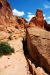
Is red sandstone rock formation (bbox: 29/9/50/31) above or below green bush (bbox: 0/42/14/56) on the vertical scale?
above

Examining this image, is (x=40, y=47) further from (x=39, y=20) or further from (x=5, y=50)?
(x=39, y=20)

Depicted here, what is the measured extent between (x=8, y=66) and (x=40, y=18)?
40.8 meters

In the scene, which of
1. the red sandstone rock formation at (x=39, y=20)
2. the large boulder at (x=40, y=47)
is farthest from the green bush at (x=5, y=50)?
the red sandstone rock formation at (x=39, y=20)

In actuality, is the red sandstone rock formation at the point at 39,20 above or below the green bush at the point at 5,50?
above

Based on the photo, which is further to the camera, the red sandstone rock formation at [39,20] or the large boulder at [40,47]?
the red sandstone rock formation at [39,20]

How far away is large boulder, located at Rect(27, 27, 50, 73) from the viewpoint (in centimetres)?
1320

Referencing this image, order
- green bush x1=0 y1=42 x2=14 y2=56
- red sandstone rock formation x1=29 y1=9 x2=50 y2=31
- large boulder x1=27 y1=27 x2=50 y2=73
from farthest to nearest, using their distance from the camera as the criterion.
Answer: red sandstone rock formation x1=29 y1=9 x2=50 y2=31 < green bush x1=0 y1=42 x2=14 y2=56 < large boulder x1=27 y1=27 x2=50 y2=73

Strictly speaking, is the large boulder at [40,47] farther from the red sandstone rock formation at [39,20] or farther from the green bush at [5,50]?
the red sandstone rock formation at [39,20]

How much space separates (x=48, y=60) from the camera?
1284 cm

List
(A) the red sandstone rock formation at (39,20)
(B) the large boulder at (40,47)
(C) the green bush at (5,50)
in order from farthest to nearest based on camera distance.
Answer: (A) the red sandstone rock formation at (39,20) → (C) the green bush at (5,50) → (B) the large boulder at (40,47)

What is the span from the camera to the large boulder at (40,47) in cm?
1320

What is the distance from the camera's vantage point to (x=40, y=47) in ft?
47.1

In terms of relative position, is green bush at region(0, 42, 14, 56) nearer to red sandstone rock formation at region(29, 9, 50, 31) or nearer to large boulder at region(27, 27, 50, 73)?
large boulder at region(27, 27, 50, 73)

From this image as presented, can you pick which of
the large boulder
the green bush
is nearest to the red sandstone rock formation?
the green bush
